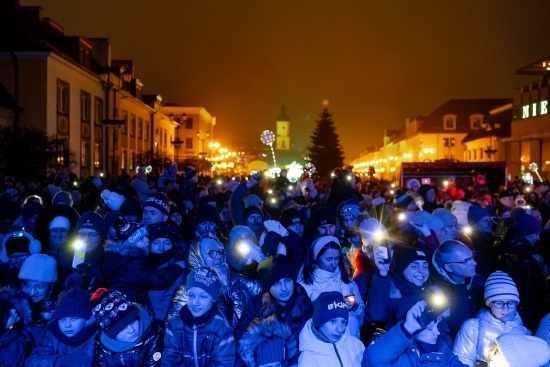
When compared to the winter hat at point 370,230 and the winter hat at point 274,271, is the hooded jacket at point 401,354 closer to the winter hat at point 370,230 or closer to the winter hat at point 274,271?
the winter hat at point 274,271

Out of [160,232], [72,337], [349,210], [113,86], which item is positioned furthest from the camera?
[113,86]

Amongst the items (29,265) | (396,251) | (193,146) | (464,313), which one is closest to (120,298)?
(29,265)

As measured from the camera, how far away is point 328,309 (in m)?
4.04

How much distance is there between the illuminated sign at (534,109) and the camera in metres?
44.2

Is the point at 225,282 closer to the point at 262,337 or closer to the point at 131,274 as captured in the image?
the point at 131,274

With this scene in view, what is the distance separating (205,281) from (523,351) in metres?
2.22

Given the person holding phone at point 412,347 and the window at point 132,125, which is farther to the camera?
the window at point 132,125

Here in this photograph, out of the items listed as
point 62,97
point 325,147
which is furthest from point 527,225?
point 325,147

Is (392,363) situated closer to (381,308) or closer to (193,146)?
(381,308)

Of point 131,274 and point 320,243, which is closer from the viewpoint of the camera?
point 131,274

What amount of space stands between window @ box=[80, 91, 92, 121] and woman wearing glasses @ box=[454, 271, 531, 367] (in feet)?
108

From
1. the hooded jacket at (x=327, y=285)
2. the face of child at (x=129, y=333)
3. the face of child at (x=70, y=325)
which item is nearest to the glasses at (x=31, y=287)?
the face of child at (x=70, y=325)

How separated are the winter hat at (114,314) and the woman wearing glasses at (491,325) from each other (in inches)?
95.2

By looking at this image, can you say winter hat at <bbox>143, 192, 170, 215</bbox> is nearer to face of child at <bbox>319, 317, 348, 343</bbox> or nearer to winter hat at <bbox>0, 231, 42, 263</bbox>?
winter hat at <bbox>0, 231, 42, 263</bbox>
